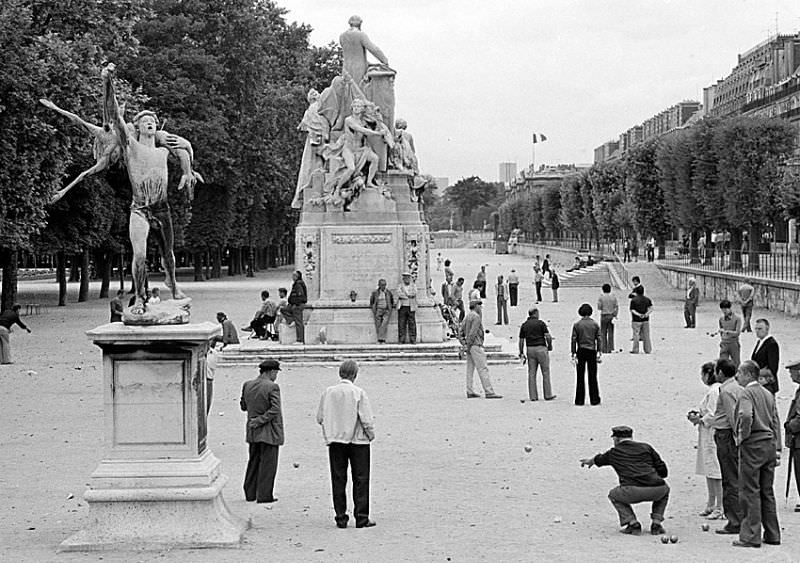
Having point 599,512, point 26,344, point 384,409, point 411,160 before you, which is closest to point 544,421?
point 384,409

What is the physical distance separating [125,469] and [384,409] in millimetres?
8972

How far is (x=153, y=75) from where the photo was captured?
51.9m

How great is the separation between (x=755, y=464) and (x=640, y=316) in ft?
56.0

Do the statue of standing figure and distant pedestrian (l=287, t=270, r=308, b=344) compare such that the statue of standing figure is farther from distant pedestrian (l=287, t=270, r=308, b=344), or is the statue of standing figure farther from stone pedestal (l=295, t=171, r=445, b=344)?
stone pedestal (l=295, t=171, r=445, b=344)

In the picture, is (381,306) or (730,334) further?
(381,306)

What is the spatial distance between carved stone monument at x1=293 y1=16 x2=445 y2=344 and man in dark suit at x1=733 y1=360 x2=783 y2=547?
16.8 meters

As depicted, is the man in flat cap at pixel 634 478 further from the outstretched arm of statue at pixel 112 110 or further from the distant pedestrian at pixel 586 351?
the distant pedestrian at pixel 586 351

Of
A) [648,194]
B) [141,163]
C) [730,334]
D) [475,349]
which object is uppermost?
[648,194]

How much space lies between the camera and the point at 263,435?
12.0 metres

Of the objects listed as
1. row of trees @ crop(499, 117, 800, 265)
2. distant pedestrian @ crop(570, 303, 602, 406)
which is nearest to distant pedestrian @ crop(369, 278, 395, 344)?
distant pedestrian @ crop(570, 303, 602, 406)

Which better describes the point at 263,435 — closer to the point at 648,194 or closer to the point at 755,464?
the point at 755,464

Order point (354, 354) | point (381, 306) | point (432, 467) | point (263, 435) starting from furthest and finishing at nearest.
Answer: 1. point (381, 306)
2. point (354, 354)
3. point (432, 467)
4. point (263, 435)

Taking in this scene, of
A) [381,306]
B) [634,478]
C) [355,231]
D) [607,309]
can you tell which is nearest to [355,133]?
[355,231]

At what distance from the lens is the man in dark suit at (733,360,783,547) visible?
1030cm
